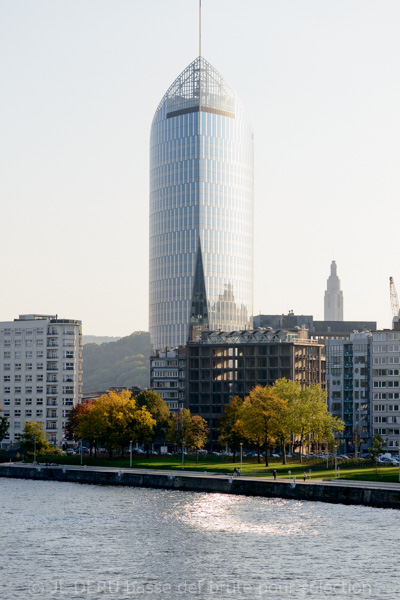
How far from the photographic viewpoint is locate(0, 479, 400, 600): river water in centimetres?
9162

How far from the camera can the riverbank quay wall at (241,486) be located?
5753 inches

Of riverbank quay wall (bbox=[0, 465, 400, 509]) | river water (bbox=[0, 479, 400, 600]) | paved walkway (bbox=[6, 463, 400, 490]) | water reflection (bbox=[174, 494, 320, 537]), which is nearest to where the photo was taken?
river water (bbox=[0, 479, 400, 600])

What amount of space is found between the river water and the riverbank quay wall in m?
2.84

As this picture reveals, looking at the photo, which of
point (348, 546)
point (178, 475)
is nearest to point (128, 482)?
point (178, 475)

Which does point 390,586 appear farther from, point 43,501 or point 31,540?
point 43,501

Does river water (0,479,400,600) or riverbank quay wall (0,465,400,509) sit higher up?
riverbank quay wall (0,465,400,509)

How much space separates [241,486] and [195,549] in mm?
51887

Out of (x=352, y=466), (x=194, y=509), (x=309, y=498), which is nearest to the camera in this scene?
(x=194, y=509)

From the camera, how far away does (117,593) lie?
294 feet

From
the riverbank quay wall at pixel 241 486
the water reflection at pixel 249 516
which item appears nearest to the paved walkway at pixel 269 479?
the riverbank quay wall at pixel 241 486

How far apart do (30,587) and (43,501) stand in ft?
220

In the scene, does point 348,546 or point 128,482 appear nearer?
point 348,546

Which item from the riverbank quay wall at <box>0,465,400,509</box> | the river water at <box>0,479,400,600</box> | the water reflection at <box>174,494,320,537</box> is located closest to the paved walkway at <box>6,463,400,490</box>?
the riverbank quay wall at <box>0,465,400,509</box>

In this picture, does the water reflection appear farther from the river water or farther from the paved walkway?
the paved walkway
